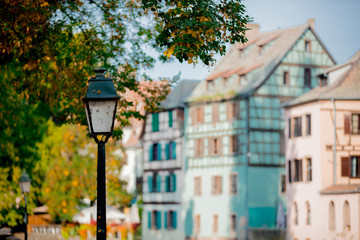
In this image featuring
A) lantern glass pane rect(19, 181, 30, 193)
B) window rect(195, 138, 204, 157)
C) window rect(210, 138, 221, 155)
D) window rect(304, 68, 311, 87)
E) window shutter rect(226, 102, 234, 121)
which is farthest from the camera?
window rect(195, 138, 204, 157)

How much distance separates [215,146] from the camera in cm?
Answer: 6381

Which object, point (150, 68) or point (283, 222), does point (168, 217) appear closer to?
point (283, 222)

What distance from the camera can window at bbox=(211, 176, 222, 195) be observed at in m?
62.8

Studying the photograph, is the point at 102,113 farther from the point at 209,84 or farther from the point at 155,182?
the point at 155,182

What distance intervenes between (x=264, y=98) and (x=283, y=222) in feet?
29.1

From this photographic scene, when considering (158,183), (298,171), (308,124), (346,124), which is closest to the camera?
(346,124)

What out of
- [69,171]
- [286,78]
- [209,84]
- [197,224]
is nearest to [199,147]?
[209,84]

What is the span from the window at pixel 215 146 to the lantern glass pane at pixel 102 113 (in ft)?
170

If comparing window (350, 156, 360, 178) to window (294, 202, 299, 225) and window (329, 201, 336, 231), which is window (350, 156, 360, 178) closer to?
window (329, 201, 336, 231)

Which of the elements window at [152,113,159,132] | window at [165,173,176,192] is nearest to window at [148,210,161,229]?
window at [165,173,176,192]

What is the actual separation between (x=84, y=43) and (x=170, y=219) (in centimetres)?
4761

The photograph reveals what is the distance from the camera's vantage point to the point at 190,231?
65188 mm

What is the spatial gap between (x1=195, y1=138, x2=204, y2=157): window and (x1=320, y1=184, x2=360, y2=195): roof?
58.5 ft

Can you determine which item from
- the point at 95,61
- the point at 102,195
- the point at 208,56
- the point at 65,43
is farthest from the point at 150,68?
the point at 102,195
